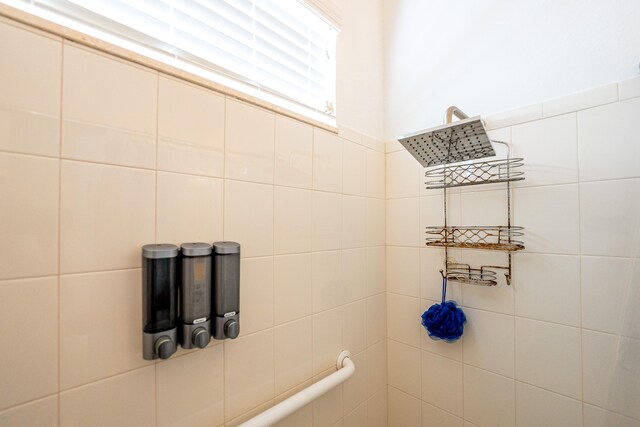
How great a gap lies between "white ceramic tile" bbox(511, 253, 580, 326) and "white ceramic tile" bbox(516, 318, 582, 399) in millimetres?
35

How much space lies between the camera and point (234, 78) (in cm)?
79

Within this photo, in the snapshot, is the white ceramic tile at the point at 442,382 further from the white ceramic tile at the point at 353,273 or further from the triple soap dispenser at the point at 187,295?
the triple soap dispenser at the point at 187,295

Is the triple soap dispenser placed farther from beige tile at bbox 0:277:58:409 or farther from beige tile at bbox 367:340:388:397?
beige tile at bbox 367:340:388:397

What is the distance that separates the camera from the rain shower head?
73cm

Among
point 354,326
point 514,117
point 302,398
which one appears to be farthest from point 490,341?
point 514,117

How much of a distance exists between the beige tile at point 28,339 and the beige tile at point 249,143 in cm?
44

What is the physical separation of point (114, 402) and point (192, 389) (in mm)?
158

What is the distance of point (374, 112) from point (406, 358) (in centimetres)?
119

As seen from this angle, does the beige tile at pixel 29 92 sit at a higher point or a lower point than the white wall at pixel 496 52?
lower

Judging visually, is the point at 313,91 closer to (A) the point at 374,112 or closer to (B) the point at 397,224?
(A) the point at 374,112

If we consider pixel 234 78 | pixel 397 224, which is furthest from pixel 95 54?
pixel 397 224

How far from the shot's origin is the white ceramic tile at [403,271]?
1.20m

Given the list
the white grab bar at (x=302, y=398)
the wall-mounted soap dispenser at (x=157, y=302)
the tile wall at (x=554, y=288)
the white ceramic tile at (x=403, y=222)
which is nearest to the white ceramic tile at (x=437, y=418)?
the tile wall at (x=554, y=288)

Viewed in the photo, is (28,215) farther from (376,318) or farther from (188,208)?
(376,318)
